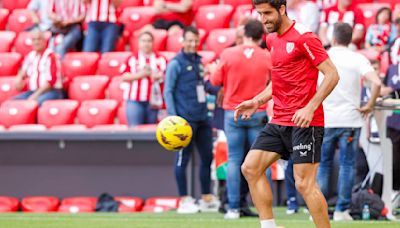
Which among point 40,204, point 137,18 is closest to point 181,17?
point 137,18

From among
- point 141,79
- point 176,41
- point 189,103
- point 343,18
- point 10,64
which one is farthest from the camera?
point 10,64

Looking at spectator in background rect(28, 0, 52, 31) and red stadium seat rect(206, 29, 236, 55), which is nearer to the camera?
red stadium seat rect(206, 29, 236, 55)

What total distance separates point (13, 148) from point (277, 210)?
12.0 feet

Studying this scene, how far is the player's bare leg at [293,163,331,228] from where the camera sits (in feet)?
24.2

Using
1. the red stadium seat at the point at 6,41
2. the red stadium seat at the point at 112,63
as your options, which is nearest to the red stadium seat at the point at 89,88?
the red stadium seat at the point at 112,63

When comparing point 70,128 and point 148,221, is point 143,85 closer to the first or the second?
point 70,128

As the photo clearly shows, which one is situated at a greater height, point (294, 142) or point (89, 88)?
point (89, 88)

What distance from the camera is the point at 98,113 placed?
13.4m

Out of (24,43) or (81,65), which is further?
(24,43)

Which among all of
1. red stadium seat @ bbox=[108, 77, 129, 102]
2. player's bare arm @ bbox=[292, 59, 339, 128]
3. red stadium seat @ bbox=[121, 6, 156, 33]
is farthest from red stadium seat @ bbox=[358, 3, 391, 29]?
player's bare arm @ bbox=[292, 59, 339, 128]

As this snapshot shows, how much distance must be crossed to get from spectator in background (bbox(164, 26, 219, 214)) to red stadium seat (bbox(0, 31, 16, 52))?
5015 mm

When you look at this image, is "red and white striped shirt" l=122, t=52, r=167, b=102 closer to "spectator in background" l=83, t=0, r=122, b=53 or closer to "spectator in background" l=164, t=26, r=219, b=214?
"spectator in background" l=164, t=26, r=219, b=214

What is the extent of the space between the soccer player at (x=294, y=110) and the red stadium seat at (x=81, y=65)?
7.02m

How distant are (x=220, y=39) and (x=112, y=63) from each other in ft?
5.38
